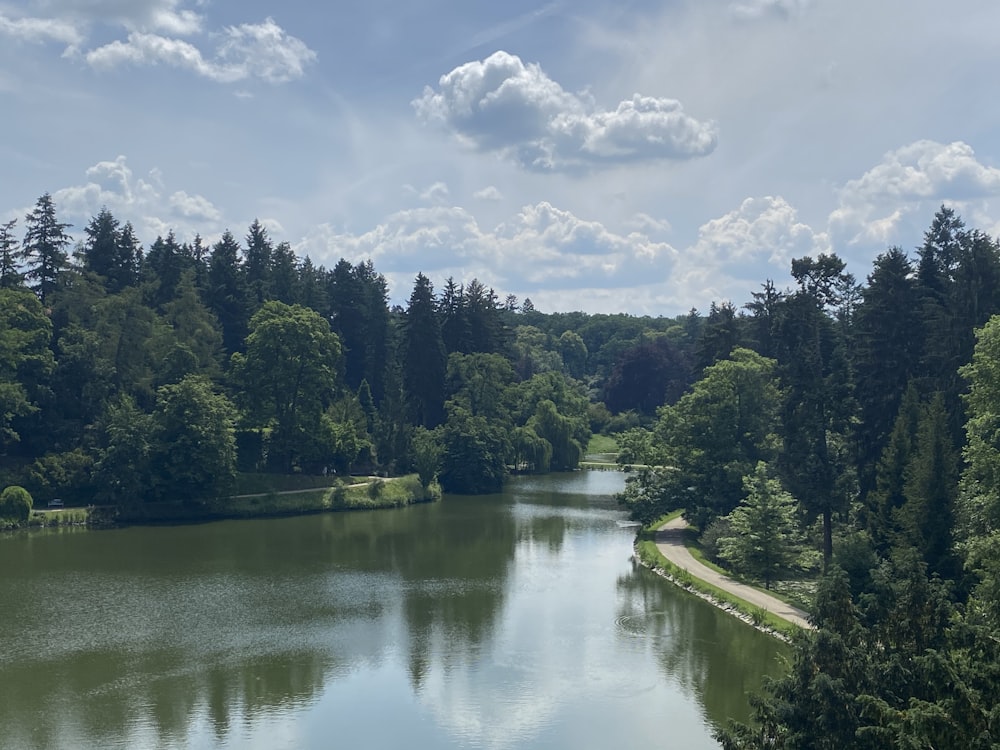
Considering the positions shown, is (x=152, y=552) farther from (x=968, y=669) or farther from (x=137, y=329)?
(x=968, y=669)

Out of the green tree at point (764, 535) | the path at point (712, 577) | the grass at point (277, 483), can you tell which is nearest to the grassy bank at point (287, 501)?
the grass at point (277, 483)

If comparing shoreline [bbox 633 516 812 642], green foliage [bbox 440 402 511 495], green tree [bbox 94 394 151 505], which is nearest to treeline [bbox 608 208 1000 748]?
shoreline [bbox 633 516 812 642]

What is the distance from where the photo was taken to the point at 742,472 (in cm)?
5012

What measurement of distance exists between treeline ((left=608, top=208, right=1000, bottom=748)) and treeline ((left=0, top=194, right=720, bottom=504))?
61.1 ft

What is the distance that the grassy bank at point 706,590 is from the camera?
34484 mm

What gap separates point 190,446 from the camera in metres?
59.5

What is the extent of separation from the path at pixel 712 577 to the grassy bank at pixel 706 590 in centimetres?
33

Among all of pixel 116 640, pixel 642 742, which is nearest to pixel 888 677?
pixel 642 742

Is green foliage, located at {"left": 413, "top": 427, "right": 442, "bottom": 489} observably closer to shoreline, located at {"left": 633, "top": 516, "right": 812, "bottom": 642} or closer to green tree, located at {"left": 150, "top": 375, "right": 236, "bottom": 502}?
green tree, located at {"left": 150, "top": 375, "right": 236, "bottom": 502}

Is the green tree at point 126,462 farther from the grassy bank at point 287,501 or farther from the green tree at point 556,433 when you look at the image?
the green tree at point 556,433

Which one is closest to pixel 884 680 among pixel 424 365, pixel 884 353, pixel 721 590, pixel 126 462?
pixel 721 590

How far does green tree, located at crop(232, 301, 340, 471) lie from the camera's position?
67250 mm

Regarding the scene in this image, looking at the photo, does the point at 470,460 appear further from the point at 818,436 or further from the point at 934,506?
the point at 934,506

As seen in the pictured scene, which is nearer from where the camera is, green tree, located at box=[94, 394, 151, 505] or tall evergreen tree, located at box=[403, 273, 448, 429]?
green tree, located at box=[94, 394, 151, 505]
